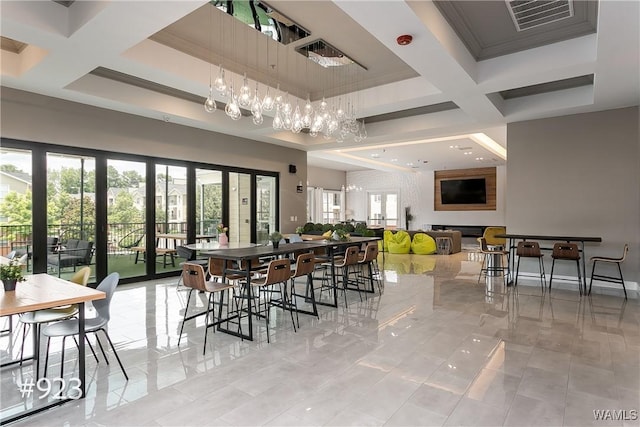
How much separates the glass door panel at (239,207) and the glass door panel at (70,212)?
2845 mm

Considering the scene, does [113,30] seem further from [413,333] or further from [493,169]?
[493,169]

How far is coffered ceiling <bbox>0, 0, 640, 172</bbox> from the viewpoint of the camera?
329 cm

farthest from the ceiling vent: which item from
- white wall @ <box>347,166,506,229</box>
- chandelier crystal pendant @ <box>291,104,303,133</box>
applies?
white wall @ <box>347,166,506,229</box>

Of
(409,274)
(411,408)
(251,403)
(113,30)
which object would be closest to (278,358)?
(251,403)

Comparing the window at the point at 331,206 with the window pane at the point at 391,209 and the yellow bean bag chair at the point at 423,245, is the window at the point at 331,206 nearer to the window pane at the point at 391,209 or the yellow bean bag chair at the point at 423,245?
the window pane at the point at 391,209

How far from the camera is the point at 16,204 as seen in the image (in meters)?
5.18

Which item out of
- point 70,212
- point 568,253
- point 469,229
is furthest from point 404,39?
point 469,229

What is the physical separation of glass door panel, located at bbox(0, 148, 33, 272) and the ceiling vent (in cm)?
669

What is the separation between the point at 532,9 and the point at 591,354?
3.50m

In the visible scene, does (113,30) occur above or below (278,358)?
above

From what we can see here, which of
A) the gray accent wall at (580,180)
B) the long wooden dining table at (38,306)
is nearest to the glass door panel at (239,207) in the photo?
the long wooden dining table at (38,306)

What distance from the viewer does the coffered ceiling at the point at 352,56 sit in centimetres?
329

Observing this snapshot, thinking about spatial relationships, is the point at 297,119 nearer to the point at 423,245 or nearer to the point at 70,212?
the point at 70,212

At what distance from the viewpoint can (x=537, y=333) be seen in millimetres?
3893
